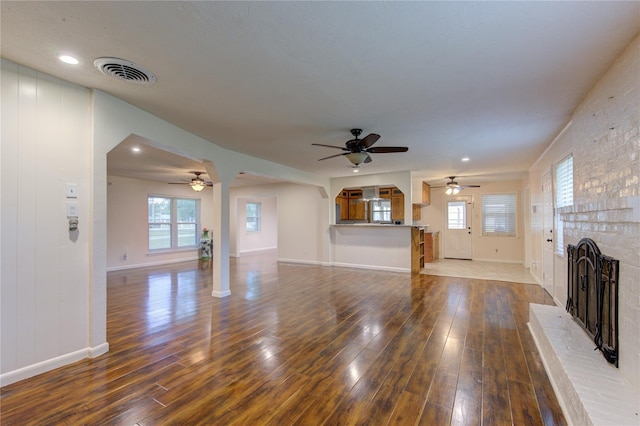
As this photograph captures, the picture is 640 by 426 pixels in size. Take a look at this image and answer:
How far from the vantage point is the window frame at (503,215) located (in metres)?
8.23

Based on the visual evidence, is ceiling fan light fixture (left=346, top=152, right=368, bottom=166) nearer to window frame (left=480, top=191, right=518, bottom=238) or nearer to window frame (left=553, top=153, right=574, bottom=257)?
window frame (left=553, top=153, right=574, bottom=257)

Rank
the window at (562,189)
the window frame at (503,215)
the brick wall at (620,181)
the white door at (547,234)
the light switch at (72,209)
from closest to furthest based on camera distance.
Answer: the brick wall at (620,181)
the light switch at (72,209)
the window at (562,189)
the white door at (547,234)
the window frame at (503,215)

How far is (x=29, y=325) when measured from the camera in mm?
2256

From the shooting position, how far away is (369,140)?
3268 mm

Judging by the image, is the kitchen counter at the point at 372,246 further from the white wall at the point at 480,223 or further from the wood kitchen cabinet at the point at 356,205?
the white wall at the point at 480,223

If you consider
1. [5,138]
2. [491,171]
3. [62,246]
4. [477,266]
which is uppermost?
[491,171]

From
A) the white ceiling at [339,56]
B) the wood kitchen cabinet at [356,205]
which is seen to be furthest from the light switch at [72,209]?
the wood kitchen cabinet at [356,205]

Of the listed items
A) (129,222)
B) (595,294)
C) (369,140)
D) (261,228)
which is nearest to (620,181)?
(595,294)

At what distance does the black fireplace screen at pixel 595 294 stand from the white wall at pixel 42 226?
420 centimetres

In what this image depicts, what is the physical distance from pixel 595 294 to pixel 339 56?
9.30 ft

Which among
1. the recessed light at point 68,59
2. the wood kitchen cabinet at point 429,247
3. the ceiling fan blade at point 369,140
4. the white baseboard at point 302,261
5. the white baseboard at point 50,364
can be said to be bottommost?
the white baseboard at point 302,261

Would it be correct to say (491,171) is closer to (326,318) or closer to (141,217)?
(326,318)

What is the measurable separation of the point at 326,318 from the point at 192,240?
6.91m

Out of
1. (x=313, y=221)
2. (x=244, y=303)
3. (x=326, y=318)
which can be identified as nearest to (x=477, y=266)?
(x=313, y=221)
